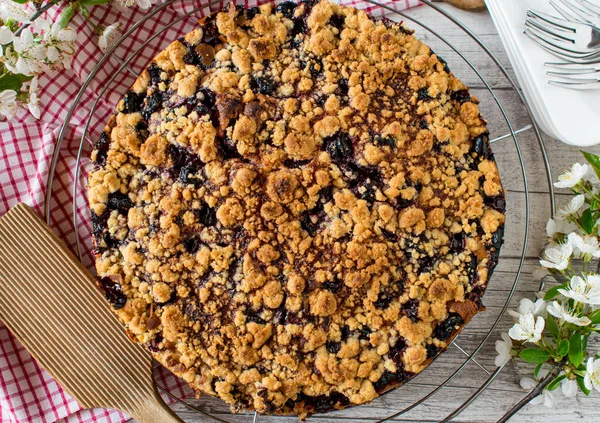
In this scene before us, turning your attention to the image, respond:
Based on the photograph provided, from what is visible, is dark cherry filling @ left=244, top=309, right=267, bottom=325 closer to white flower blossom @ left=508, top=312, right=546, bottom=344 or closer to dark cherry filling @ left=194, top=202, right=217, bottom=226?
dark cherry filling @ left=194, top=202, right=217, bottom=226

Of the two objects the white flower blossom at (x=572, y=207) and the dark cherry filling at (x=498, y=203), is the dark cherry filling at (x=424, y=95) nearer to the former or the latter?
the dark cherry filling at (x=498, y=203)

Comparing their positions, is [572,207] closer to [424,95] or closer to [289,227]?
[424,95]

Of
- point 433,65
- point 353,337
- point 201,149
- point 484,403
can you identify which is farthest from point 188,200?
point 484,403

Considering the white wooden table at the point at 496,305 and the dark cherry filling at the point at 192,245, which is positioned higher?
the dark cherry filling at the point at 192,245

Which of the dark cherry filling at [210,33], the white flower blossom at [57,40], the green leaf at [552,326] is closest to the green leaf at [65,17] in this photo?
the white flower blossom at [57,40]

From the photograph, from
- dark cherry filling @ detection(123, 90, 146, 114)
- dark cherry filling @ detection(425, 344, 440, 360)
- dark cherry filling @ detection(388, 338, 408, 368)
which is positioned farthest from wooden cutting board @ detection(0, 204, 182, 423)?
dark cherry filling @ detection(425, 344, 440, 360)

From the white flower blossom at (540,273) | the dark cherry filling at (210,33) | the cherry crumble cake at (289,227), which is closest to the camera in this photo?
the cherry crumble cake at (289,227)

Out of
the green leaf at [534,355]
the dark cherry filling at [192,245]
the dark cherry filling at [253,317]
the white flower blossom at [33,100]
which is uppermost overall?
the white flower blossom at [33,100]
